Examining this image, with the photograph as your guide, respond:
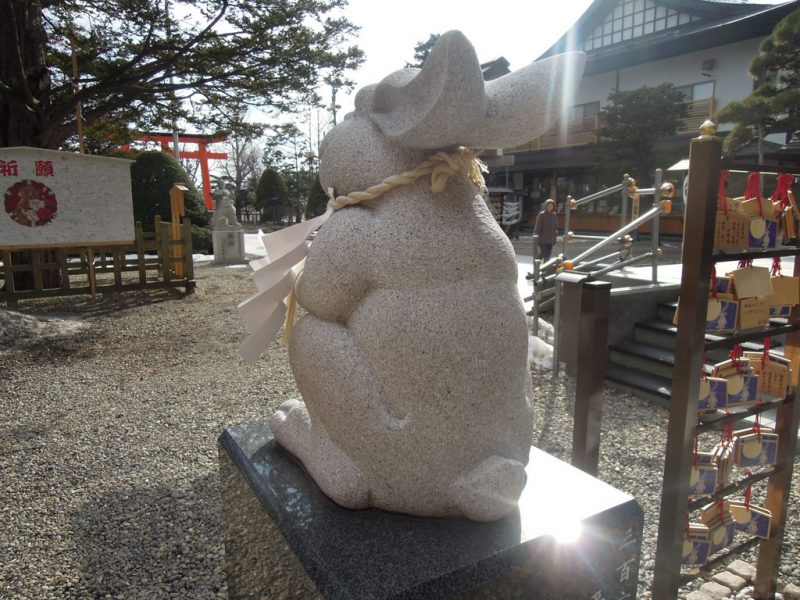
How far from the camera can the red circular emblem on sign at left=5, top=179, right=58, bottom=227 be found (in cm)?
698

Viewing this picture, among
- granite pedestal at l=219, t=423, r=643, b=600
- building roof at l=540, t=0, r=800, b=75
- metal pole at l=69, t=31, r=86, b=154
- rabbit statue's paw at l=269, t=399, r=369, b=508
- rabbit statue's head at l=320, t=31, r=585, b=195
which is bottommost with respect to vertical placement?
granite pedestal at l=219, t=423, r=643, b=600

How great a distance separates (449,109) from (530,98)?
0.75 ft

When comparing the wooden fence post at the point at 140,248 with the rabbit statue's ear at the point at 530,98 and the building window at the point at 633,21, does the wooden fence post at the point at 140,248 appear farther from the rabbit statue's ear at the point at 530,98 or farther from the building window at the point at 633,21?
the building window at the point at 633,21

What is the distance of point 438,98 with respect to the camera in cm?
148

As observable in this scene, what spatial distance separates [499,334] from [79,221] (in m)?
7.60

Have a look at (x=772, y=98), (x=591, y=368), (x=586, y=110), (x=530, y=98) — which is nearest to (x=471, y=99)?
(x=530, y=98)

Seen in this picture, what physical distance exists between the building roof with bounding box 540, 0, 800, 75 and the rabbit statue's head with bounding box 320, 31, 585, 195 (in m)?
16.2

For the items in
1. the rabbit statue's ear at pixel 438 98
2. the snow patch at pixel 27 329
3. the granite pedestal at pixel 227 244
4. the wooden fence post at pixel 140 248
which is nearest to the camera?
the rabbit statue's ear at pixel 438 98

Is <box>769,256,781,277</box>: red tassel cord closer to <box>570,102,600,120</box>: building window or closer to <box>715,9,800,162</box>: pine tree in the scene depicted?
<box>715,9,800,162</box>: pine tree

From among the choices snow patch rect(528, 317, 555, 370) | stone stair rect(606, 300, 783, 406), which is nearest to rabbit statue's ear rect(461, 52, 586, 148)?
stone stair rect(606, 300, 783, 406)

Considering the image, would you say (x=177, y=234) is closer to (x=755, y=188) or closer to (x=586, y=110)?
(x=755, y=188)

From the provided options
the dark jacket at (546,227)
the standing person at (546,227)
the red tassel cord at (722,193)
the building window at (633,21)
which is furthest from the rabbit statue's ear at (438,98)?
the building window at (633,21)

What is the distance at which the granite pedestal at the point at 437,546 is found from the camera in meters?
1.47

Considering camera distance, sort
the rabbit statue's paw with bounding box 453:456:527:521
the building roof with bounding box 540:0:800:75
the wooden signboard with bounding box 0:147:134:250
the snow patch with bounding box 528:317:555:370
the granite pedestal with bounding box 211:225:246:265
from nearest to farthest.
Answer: the rabbit statue's paw with bounding box 453:456:527:521
the snow patch with bounding box 528:317:555:370
the wooden signboard with bounding box 0:147:134:250
the granite pedestal with bounding box 211:225:246:265
the building roof with bounding box 540:0:800:75
